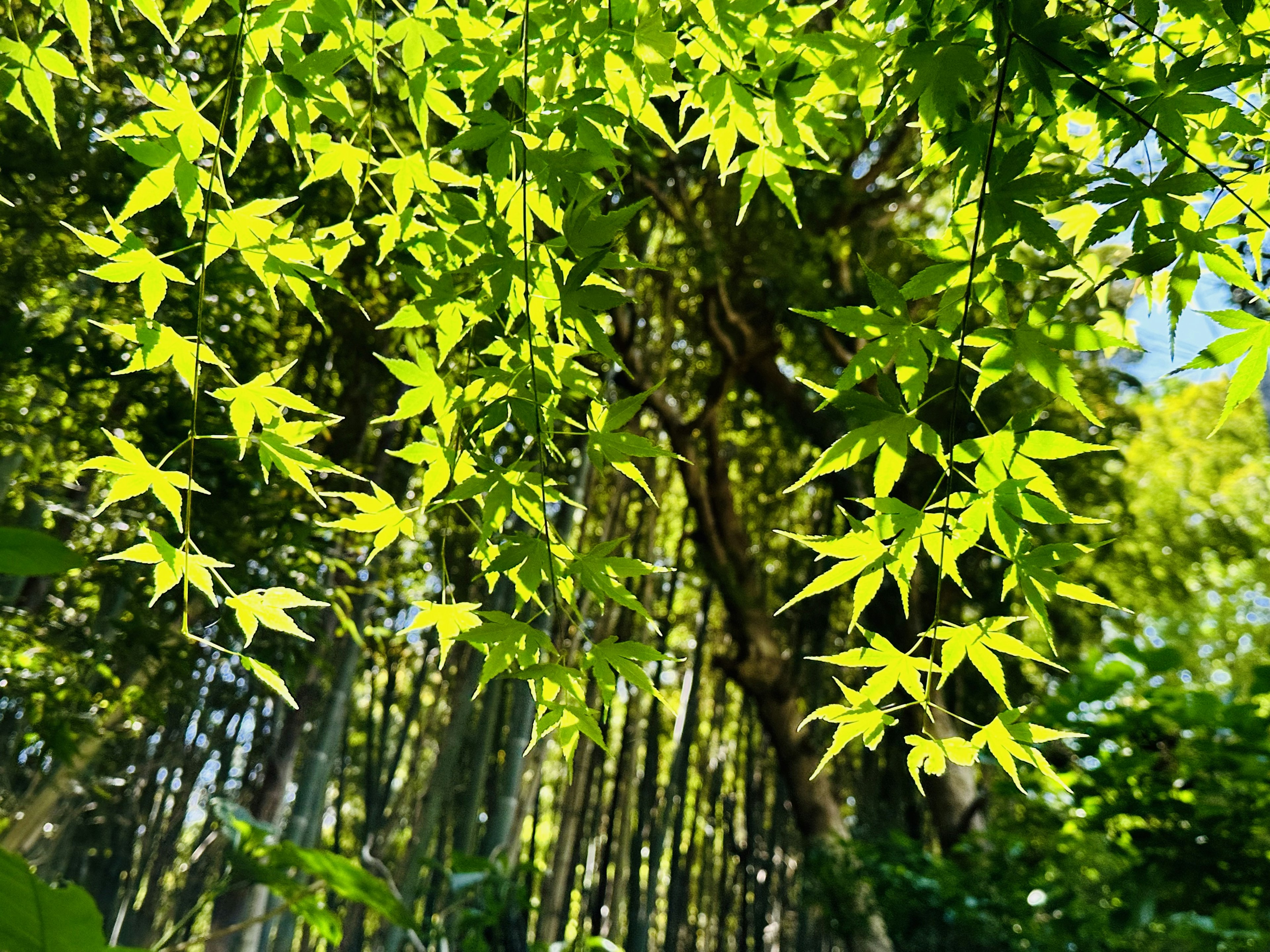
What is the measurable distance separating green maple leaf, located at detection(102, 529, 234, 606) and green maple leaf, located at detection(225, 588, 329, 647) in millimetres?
25

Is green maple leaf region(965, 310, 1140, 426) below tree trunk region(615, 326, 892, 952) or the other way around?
below

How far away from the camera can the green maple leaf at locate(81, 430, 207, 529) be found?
0.66 m

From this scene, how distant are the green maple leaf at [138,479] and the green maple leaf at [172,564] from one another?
0.08 ft

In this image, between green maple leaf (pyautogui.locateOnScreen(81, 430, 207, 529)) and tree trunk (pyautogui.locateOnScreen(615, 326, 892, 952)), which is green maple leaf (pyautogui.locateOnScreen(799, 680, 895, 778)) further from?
tree trunk (pyautogui.locateOnScreen(615, 326, 892, 952))

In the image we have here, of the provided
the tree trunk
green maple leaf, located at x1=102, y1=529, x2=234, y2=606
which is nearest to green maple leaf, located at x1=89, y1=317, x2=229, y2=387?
green maple leaf, located at x1=102, y1=529, x2=234, y2=606

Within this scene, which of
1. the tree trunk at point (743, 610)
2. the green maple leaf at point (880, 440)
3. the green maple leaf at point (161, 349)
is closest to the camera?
the green maple leaf at point (880, 440)

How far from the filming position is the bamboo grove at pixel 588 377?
1.94ft

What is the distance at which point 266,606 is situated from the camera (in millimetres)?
682

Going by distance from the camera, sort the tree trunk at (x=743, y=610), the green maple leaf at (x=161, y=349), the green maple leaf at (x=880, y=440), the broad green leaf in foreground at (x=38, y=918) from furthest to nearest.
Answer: the tree trunk at (x=743, y=610) → the green maple leaf at (x=161, y=349) → the green maple leaf at (x=880, y=440) → the broad green leaf in foreground at (x=38, y=918)

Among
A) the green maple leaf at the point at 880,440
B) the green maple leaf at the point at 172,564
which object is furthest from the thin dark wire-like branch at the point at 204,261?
the green maple leaf at the point at 880,440

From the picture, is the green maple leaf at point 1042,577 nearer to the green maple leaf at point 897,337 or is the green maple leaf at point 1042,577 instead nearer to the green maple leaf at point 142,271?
the green maple leaf at point 897,337

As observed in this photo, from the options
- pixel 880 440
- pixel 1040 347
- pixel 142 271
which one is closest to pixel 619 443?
pixel 880 440

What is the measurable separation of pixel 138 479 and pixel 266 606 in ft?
0.47

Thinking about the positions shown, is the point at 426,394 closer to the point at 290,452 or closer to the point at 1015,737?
the point at 290,452
